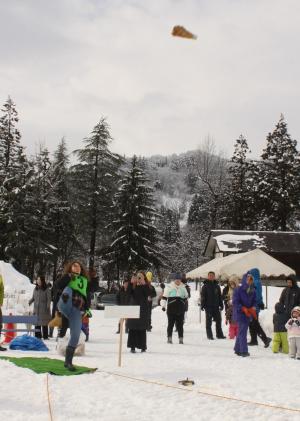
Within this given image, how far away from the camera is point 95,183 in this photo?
4803cm

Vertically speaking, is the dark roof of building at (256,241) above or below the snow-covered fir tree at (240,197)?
below

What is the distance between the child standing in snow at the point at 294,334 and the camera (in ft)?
37.7

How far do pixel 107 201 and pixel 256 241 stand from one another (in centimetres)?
1395

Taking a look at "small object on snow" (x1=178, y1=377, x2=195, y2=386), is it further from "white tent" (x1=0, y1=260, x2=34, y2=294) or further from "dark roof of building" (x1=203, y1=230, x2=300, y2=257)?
"dark roof of building" (x1=203, y1=230, x2=300, y2=257)

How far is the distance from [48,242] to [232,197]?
19352 millimetres

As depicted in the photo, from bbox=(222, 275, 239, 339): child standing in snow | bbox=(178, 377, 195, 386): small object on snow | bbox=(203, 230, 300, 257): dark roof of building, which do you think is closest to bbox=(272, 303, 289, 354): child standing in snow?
bbox=(222, 275, 239, 339): child standing in snow

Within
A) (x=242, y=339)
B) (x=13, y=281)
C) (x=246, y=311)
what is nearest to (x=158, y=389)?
(x=242, y=339)

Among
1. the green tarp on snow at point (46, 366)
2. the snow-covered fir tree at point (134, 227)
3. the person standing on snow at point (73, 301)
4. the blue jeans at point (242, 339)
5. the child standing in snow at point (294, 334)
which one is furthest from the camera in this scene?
the snow-covered fir tree at point (134, 227)

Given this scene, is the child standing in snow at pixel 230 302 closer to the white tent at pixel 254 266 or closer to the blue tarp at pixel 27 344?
the white tent at pixel 254 266

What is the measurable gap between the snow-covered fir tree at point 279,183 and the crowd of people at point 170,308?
123 ft

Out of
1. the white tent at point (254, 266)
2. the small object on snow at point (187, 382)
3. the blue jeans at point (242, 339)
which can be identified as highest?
the white tent at point (254, 266)

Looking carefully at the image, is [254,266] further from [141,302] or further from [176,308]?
[141,302]

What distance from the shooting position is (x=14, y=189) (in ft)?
131

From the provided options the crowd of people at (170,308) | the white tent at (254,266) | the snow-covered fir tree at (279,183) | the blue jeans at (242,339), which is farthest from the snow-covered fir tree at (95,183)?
the blue jeans at (242,339)
